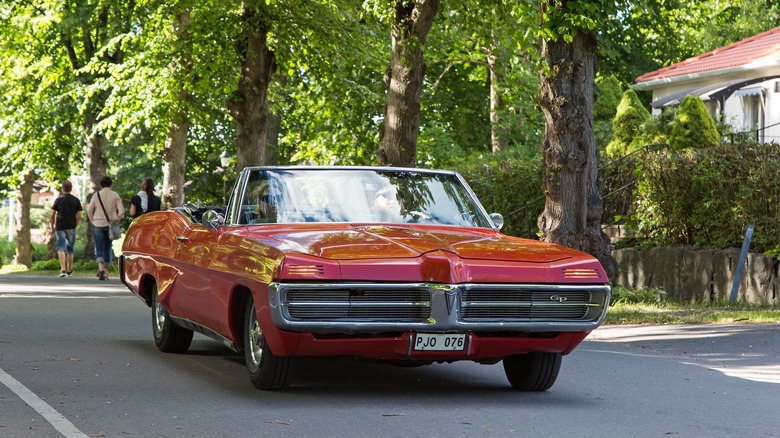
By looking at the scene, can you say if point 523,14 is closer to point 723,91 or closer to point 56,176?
point 723,91

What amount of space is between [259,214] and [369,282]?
68.3 inches

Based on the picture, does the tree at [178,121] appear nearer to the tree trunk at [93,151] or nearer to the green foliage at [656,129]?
the tree trunk at [93,151]

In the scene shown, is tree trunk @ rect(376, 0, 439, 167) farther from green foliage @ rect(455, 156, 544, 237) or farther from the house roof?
the house roof

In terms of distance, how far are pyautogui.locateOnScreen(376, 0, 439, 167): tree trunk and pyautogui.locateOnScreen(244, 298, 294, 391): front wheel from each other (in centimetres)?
1025

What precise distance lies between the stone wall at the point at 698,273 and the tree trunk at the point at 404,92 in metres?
3.96

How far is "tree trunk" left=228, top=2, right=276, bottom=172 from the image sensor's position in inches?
868

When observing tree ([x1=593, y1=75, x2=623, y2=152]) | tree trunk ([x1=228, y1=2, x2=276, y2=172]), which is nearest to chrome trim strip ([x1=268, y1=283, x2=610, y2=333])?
tree trunk ([x1=228, y1=2, x2=276, y2=172])

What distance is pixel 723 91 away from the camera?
27125 mm

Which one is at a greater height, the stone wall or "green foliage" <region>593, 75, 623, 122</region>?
"green foliage" <region>593, 75, 623, 122</region>

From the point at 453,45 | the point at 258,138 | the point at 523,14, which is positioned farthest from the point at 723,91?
the point at 523,14

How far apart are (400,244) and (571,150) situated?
7.51 metres

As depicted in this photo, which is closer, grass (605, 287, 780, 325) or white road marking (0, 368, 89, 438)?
white road marking (0, 368, 89, 438)

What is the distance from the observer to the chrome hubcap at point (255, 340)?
21.9 ft

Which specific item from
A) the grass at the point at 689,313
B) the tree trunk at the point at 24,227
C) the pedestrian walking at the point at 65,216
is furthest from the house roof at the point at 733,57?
the tree trunk at the point at 24,227
